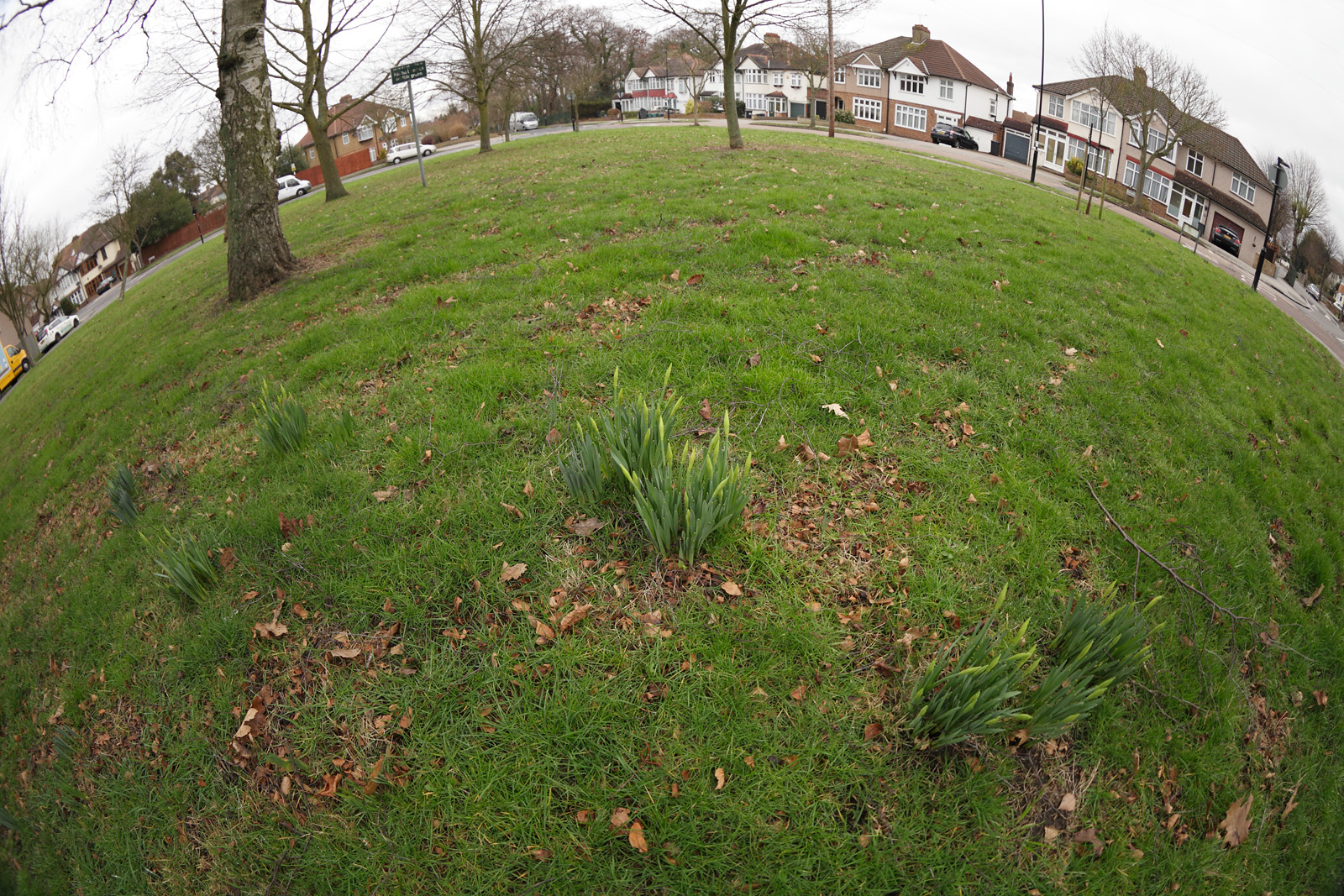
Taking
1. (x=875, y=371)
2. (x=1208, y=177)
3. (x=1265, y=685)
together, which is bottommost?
(x=1208, y=177)

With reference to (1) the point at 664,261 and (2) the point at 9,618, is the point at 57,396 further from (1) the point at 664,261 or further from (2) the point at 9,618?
(1) the point at 664,261

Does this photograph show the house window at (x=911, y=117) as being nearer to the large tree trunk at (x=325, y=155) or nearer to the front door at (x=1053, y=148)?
the front door at (x=1053, y=148)

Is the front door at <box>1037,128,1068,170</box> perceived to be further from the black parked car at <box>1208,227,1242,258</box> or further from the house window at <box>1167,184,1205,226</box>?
the black parked car at <box>1208,227,1242,258</box>

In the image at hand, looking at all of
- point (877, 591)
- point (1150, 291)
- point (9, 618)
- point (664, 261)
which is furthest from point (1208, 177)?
point (9, 618)

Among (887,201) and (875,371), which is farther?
(887,201)

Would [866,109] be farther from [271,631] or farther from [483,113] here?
[271,631]

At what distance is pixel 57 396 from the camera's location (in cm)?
939

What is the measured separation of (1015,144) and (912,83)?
1003 centimetres

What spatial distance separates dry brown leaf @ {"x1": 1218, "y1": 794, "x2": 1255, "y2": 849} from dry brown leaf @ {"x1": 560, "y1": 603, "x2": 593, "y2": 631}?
3252mm

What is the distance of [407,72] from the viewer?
40.3 ft

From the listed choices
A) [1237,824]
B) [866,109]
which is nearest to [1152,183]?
[866,109]

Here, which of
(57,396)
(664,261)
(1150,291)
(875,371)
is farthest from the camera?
(57,396)

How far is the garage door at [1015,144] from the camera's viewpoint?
47.3 m

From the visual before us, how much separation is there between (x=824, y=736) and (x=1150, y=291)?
9.07 m
